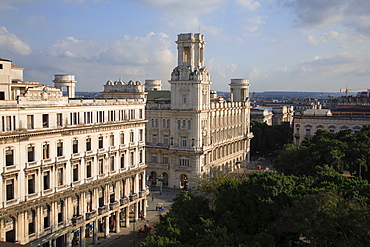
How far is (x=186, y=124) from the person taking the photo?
10369 cm

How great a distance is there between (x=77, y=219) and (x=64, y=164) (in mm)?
8219

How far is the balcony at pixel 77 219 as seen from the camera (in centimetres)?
5991

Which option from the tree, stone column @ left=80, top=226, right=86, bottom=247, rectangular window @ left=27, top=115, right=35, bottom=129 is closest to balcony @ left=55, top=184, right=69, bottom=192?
stone column @ left=80, top=226, right=86, bottom=247

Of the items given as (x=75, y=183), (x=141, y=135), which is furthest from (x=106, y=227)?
(x=141, y=135)

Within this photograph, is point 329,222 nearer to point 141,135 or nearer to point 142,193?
point 142,193

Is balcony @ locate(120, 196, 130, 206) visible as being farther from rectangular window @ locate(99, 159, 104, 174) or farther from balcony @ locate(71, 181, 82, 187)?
balcony @ locate(71, 181, 82, 187)

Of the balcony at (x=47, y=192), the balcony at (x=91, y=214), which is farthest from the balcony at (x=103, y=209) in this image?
the balcony at (x=47, y=192)

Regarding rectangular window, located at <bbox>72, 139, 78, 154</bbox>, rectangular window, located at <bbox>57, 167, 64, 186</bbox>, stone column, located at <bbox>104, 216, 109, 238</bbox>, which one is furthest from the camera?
stone column, located at <bbox>104, 216, 109, 238</bbox>

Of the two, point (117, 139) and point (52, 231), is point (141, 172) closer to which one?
point (117, 139)

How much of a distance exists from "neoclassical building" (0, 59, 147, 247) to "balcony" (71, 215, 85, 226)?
0.45ft

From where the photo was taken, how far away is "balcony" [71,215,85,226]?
Answer: 59.9 meters

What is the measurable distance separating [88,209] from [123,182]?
33.2 feet

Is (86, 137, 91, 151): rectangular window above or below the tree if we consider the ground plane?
above

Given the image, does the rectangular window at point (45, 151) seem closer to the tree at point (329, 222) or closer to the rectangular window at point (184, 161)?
the tree at point (329, 222)
